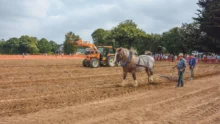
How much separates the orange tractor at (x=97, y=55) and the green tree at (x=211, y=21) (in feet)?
73.6

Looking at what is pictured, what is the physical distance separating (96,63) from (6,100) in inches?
580

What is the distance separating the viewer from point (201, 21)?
40.9m

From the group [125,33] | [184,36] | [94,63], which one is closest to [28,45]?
[125,33]

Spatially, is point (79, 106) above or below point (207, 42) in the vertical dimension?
below

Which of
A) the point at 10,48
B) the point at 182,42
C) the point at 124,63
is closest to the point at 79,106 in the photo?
the point at 124,63

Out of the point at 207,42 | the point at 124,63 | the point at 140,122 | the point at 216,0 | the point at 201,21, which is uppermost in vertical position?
the point at 216,0

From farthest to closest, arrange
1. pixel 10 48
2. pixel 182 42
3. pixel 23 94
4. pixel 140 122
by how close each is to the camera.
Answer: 1. pixel 10 48
2. pixel 182 42
3. pixel 23 94
4. pixel 140 122

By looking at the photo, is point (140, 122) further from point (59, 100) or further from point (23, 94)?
point (23, 94)

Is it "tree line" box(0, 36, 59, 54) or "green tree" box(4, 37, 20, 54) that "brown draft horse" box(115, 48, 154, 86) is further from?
"green tree" box(4, 37, 20, 54)

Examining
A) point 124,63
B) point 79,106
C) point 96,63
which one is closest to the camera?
point 79,106

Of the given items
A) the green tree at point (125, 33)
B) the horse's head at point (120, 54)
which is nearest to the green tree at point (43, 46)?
the green tree at point (125, 33)

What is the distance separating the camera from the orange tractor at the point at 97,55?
74.9 ft

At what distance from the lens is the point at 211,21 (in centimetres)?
3822

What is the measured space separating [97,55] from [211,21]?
950 inches
